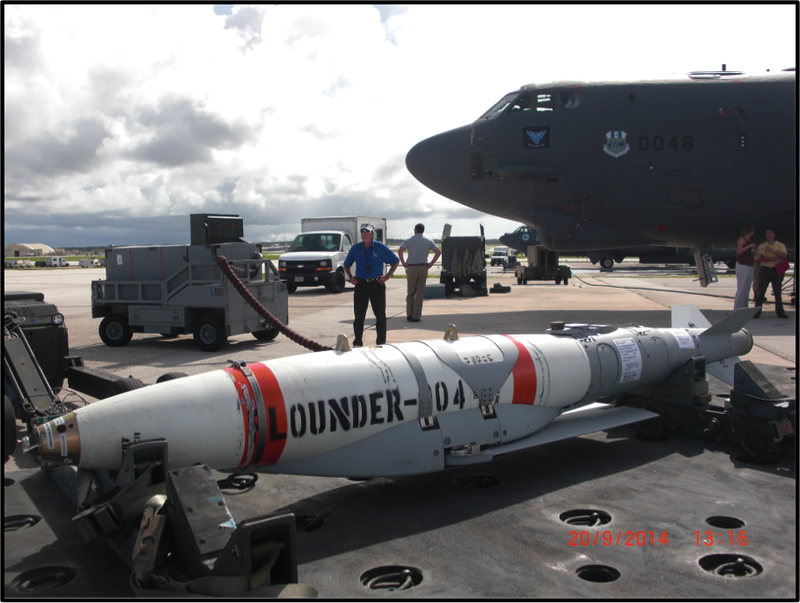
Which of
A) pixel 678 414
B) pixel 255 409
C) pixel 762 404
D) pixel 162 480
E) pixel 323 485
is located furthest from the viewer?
pixel 678 414

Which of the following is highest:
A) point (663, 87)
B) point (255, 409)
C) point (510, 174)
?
point (663, 87)

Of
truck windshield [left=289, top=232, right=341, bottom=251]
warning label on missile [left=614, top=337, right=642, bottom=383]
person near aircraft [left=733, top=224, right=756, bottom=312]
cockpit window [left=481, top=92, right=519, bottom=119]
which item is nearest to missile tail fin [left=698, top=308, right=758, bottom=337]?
warning label on missile [left=614, top=337, right=642, bottom=383]

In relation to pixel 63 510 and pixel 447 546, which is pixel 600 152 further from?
pixel 63 510

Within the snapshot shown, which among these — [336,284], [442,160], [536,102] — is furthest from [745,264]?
[336,284]

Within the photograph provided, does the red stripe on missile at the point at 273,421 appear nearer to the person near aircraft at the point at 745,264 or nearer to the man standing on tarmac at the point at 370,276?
the man standing on tarmac at the point at 370,276

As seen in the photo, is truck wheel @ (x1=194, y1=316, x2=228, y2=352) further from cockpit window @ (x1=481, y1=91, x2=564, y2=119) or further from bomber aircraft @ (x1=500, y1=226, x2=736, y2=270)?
bomber aircraft @ (x1=500, y1=226, x2=736, y2=270)

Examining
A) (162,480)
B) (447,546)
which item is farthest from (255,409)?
(447,546)

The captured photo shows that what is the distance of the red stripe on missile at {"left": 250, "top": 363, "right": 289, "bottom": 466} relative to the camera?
371cm

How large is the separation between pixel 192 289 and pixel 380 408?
19.1 feet

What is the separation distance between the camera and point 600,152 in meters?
11.8

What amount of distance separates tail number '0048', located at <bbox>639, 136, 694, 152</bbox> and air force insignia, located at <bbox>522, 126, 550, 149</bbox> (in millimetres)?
1774

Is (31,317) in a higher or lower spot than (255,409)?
higher

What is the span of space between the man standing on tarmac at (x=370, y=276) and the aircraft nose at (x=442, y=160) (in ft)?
15.0

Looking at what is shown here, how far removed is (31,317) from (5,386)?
114 cm
